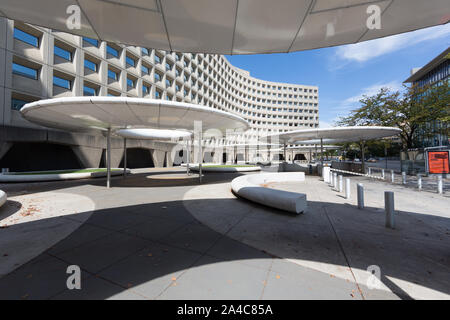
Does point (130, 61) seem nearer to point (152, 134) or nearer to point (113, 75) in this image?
point (113, 75)

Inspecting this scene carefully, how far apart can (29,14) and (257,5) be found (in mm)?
3409

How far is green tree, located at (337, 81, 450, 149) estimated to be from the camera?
68.8 ft

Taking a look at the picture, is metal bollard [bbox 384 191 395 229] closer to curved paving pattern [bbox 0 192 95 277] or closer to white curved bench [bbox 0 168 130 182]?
curved paving pattern [bbox 0 192 95 277]

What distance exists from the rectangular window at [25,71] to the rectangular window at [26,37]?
2.54 m

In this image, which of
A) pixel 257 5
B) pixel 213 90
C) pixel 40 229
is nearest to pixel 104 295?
A: pixel 40 229

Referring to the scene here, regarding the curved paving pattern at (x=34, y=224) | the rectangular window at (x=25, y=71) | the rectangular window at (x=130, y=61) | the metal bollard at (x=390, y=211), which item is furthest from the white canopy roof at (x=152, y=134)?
the rectangular window at (x=130, y=61)

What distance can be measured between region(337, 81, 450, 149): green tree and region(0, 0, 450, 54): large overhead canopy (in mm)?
26534

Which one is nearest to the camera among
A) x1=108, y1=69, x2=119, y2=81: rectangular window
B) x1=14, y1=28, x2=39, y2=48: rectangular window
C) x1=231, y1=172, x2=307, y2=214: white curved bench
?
x1=231, y1=172, x2=307, y2=214: white curved bench

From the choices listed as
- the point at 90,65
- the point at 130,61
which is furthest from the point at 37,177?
the point at 130,61

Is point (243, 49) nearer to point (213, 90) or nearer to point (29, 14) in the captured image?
point (29, 14)

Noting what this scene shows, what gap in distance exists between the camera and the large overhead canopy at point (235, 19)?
2.51 metres

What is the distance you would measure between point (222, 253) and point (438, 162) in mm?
14197

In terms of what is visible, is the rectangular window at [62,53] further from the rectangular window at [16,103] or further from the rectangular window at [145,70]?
the rectangular window at [145,70]

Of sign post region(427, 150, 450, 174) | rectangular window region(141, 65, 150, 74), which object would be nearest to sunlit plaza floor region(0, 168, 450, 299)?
sign post region(427, 150, 450, 174)
